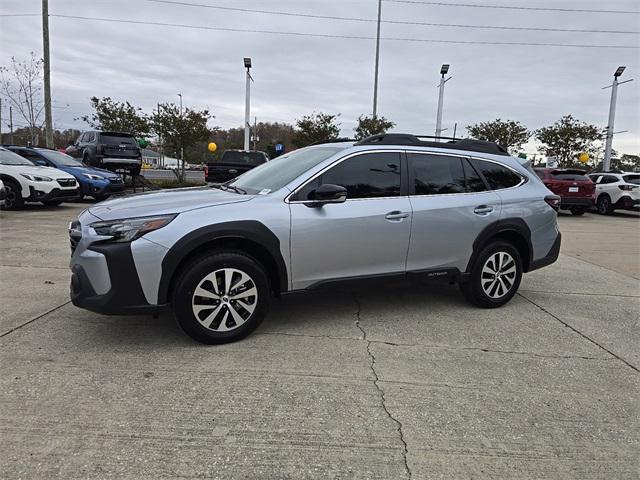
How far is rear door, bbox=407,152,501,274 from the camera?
460 cm

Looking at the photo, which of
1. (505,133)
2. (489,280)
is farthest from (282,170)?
(505,133)

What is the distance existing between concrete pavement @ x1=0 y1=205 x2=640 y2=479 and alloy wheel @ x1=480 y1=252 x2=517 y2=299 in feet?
0.71

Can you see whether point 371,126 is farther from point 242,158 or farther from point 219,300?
point 219,300

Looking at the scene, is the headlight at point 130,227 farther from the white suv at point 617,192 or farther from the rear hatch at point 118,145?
the white suv at point 617,192

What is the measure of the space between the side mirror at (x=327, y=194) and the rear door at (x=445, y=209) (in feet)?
2.83

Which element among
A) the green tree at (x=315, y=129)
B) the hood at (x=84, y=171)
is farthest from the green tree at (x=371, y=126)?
the hood at (x=84, y=171)

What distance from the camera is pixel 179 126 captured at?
75.6 ft

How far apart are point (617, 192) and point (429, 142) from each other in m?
16.2

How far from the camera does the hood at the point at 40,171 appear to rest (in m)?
11.8

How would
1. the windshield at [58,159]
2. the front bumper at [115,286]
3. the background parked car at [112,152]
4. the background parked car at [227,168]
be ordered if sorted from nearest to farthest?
1. the front bumper at [115,286]
2. the windshield at [58,159]
3. the background parked car at [227,168]
4. the background parked car at [112,152]

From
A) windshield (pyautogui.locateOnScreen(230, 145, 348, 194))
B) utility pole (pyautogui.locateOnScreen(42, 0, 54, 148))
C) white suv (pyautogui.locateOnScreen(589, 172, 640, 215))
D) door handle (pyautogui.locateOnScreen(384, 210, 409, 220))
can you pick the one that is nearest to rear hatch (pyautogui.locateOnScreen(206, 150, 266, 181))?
utility pole (pyautogui.locateOnScreen(42, 0, 54, 148))

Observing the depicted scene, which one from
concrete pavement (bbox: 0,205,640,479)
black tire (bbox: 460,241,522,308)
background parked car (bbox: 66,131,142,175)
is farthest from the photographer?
background parked car (bbox: 66,131,142,175)

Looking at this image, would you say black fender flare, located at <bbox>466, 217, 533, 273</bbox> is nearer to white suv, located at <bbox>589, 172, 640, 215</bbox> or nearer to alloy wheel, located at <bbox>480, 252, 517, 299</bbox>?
alloy wheel, located at <bbox>480, 252, 517, 299</bbox>

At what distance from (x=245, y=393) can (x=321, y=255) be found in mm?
1384
